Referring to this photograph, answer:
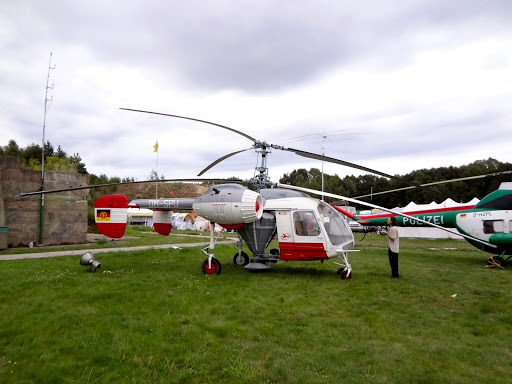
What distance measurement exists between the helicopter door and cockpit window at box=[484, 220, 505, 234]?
7943 millimetres

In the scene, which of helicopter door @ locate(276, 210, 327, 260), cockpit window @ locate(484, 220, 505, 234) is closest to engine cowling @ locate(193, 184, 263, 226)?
helicopter door @ locate(276, 210, 327, 260)

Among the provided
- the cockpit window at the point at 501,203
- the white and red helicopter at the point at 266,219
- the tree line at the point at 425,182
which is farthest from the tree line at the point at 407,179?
the white and red helicopter at the point at 266,219

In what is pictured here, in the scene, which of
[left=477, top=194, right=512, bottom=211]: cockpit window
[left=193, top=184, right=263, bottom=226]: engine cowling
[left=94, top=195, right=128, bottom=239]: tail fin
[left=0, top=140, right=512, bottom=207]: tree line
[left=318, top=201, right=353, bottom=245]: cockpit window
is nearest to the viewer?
[left=193, top=184, right=263, bottom=226]: engine cowling

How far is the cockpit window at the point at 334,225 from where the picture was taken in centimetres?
976

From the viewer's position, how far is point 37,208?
16.3m

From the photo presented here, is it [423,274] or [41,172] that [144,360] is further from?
[41,172]

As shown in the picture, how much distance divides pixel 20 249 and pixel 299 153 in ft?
42.9

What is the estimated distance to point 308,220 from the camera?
32.0ft

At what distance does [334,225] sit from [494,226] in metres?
7.57

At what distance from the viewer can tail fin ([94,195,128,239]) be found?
10461 millimetres

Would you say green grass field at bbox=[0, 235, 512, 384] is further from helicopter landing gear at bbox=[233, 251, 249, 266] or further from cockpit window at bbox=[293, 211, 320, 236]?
helicopter landing gear at bbox=[233, 251, 249, 266]

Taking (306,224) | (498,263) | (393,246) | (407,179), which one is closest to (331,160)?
(306,224)

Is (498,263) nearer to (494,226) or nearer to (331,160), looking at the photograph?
(494,226)

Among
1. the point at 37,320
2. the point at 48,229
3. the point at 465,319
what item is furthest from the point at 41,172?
the point at 465,319
